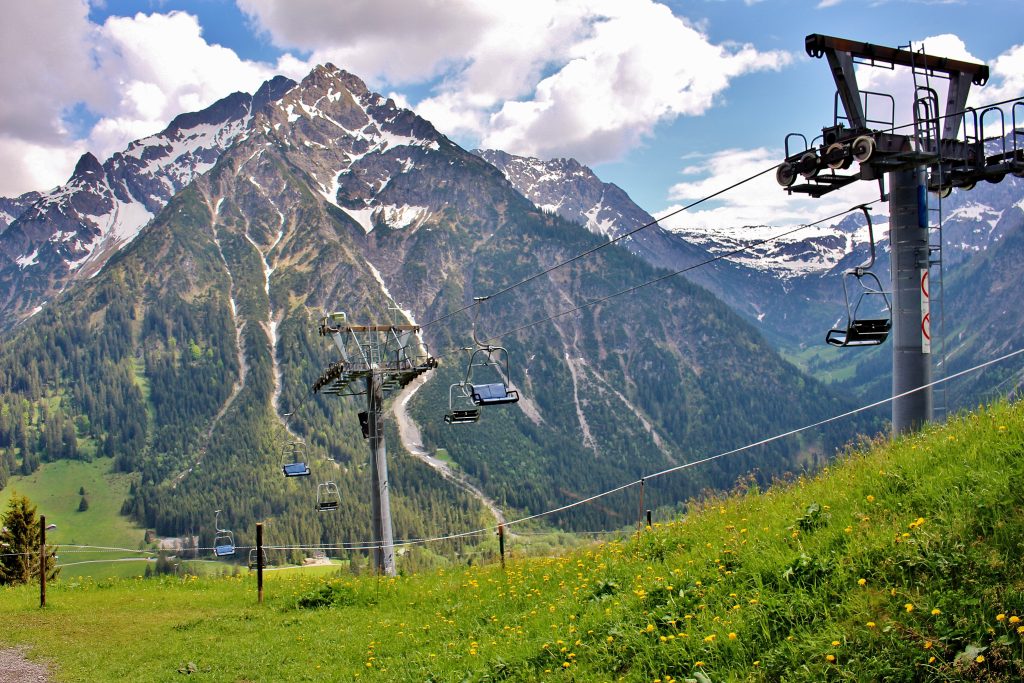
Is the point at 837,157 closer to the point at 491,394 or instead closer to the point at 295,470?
the point at 491,394

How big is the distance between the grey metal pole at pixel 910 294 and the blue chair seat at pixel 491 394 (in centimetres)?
1593

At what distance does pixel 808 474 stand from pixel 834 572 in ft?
18.3

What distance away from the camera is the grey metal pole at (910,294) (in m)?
14.3

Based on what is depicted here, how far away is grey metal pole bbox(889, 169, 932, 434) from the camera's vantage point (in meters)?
14.3

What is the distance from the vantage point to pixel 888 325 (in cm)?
1428

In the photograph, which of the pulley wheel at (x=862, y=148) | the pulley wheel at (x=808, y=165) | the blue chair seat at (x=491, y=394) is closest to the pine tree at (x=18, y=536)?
the blue chair seat at (x=491, y=394)

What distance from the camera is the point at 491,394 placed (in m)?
29.5

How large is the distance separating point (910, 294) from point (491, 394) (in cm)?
1730

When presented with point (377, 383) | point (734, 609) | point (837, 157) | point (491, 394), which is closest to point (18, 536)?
point (377, 383)

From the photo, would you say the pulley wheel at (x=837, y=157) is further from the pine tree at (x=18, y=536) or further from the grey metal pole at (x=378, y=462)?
the pine tree at (x=18, y=536)

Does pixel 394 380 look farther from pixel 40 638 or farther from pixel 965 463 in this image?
pixel 965 463

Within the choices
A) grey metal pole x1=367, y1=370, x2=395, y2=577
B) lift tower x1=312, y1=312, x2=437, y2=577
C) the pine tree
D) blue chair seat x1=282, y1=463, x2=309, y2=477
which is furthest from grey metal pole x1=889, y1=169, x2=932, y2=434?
the pine tree

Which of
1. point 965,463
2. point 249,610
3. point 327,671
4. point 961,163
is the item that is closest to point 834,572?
point 965,463

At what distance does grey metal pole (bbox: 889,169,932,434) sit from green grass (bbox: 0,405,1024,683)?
1.53m
